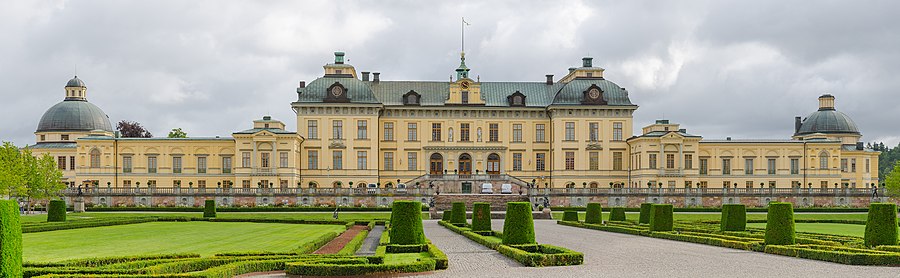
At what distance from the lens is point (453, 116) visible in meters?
74.9

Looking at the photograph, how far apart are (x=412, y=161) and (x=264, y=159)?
12463 mm

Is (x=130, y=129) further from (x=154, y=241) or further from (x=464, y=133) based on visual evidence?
(x=154, y=241)

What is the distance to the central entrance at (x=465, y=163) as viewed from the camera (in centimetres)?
7525

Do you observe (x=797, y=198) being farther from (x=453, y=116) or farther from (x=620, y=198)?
(x=453, y=116)

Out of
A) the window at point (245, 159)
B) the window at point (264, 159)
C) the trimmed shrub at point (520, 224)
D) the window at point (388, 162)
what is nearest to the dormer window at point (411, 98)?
the window at point (388, 162)

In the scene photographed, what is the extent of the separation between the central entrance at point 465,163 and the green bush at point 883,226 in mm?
52934

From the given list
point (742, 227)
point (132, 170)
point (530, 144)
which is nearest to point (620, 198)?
point (530, 144)

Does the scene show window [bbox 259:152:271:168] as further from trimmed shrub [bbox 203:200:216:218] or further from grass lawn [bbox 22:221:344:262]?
grass lawn [bbox 22:221:344:262]

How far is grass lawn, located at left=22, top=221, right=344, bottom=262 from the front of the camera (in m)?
22.9

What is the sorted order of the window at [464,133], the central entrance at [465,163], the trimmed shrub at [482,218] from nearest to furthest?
the trimmed shrub at [482,218] → the window at [464,133] → the central entrance at [465,163]

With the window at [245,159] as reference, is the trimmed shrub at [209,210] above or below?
below

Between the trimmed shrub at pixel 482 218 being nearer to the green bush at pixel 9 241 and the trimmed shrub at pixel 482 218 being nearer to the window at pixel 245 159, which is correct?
the green bush at pixel 9 241

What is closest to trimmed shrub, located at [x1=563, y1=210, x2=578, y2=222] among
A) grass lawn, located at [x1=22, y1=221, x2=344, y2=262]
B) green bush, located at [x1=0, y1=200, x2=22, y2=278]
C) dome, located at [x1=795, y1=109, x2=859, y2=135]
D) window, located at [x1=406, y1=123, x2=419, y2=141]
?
grass lawn, located at [x1=22, y1=221, x2=344, y2=262]

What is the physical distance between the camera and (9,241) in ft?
42.0
